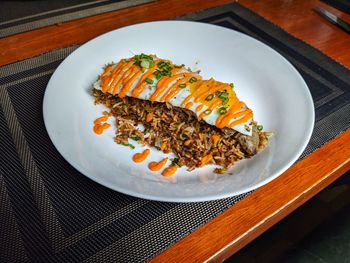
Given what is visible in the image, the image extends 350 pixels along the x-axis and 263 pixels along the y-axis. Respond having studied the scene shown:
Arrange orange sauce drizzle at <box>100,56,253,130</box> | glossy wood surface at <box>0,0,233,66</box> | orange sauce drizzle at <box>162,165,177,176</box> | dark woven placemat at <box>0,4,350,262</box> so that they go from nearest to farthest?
dark woven placemat at <box>0,4,350,262</box> < orange sauce drizzle at <box>162,165,177,176</box> < orange sauce drizzle at <box>100,56,253,130</box> < glossy wood surface at <box>0,0,233,66</box>

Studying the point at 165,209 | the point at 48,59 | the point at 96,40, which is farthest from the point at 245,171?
the point at 48,59

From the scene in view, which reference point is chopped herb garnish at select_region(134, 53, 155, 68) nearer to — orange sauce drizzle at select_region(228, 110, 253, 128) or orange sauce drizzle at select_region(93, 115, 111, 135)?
orange sauce drizzle at select_region(93, 115, 111, 135)

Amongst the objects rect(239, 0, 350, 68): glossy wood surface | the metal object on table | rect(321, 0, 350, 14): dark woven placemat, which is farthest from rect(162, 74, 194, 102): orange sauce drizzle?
rect(321, 0, 350, 14): dark woven placemat

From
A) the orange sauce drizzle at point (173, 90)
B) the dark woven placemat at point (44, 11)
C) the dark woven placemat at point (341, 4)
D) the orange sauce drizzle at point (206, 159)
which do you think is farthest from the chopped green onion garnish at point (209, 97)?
the dark woven placemat at point (341, 4)

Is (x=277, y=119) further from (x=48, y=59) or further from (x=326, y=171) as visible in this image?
(x=48, y=59)

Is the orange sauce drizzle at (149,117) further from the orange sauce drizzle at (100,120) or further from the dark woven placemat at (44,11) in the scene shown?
the dark woven placemat at (44,11)

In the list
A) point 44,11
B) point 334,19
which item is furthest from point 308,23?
point 44,11
